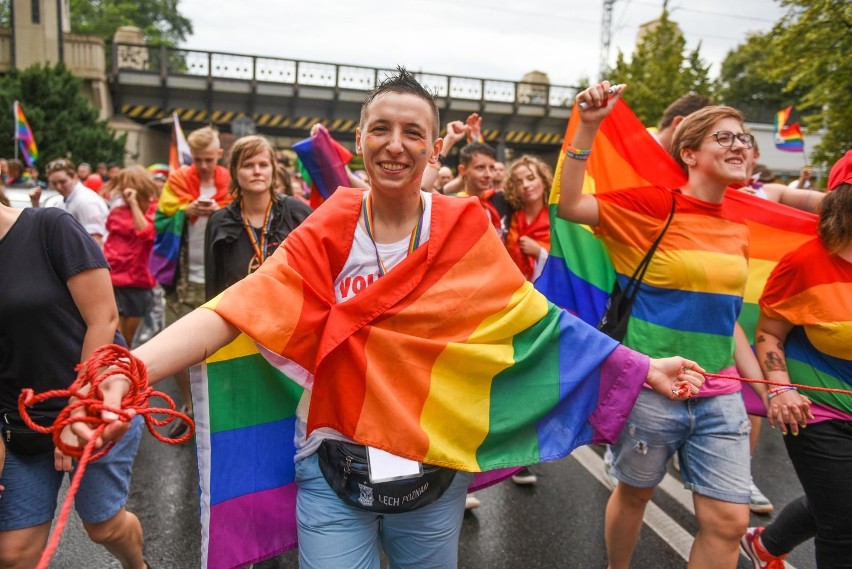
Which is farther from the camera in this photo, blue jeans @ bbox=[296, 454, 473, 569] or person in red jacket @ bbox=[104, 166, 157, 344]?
person in red jacket @ bbox=[104, 166, 157, 344]

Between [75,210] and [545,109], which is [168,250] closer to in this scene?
[75,210]

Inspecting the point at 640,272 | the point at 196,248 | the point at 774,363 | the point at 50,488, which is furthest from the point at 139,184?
the point at 774,363

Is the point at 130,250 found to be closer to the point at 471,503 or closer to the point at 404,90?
the point at 471,503

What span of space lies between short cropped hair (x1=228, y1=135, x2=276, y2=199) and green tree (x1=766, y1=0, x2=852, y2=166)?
12062mm

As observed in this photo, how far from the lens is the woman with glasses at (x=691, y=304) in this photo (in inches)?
105

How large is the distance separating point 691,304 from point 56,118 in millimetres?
22688

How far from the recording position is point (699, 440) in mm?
2732

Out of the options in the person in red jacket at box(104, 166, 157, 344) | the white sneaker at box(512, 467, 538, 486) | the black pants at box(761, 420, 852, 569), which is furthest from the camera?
the person in red jacket at box(104, 166, 157, 344)

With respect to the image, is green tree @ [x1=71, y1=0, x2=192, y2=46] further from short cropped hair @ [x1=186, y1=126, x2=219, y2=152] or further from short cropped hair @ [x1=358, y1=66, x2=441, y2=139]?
short cropped hair @ [x1=358, y1=66, x2=441, y2=139]

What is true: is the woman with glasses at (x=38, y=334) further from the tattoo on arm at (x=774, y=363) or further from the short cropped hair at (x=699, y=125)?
the tattoo on arm at (x=774, y=363)

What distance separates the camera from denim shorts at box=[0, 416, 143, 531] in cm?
235

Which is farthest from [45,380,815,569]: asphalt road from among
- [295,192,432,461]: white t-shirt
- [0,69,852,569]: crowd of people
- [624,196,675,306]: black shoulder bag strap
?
[295,192,432,461]: white t-shirt

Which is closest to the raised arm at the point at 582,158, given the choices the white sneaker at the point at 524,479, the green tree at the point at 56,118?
the white sneaker at the point at 524,479

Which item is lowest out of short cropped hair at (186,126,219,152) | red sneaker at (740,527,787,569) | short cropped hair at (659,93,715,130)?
red sneaker at (740,527,787,569)
